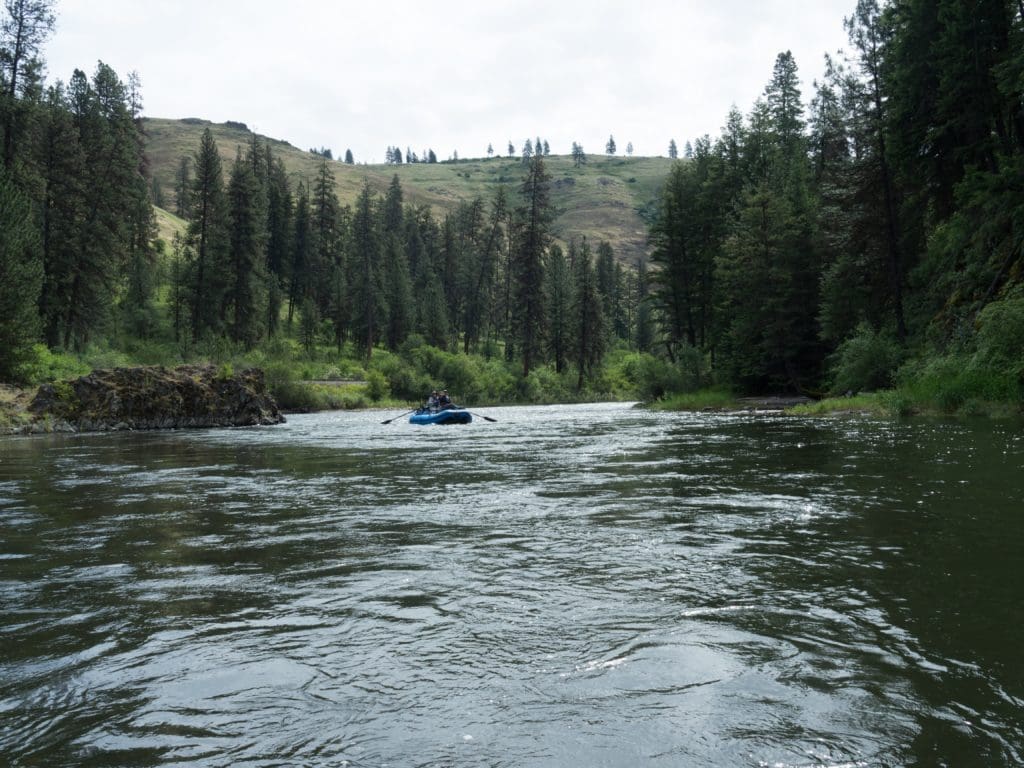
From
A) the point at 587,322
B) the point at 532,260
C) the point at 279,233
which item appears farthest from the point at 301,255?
the point at 587,322

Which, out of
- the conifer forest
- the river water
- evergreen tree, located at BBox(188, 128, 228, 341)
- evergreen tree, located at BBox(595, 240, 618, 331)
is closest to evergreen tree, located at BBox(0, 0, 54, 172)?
the conifer forest

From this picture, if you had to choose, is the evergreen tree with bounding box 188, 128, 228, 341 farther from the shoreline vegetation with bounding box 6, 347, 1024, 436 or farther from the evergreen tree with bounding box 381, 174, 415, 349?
the evergreen tree with bounding box 381, 174, 415, 349

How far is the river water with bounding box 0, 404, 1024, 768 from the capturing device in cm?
312

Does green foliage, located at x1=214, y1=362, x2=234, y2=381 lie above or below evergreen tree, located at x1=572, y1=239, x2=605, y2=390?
below

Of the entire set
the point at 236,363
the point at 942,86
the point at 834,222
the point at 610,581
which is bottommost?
the point at 610,581

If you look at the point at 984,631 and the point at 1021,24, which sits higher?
the point at 1021,24

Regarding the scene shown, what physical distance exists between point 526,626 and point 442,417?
26823mm

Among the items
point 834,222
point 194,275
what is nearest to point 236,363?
point 194,275

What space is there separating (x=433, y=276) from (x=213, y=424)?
184 feet

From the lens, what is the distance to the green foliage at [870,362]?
27766 millimetres

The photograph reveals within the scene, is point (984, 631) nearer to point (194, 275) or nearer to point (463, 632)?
point (463, 632)

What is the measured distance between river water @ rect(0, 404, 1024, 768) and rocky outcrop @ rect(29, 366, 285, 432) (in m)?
21.0

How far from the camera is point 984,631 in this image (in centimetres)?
419

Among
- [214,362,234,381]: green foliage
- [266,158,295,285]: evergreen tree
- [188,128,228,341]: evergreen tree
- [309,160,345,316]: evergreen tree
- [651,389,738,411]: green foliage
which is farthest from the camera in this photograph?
[309,160,345,316]: evergreen tree
